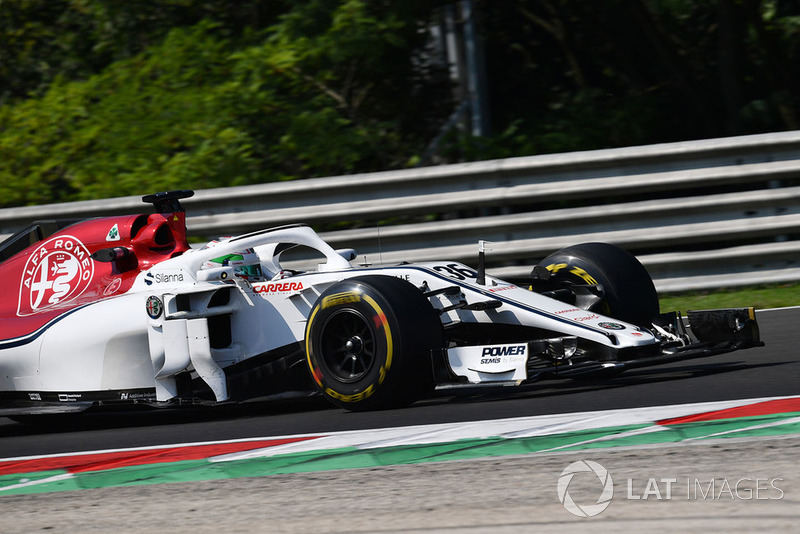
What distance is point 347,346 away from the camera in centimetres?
536

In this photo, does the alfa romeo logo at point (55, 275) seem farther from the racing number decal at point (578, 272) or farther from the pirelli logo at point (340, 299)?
the racing number decal at point (578, 272)

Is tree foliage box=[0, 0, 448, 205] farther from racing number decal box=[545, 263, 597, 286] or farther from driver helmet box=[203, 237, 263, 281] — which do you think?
racing number decal box=[545, 263, 597, 286]

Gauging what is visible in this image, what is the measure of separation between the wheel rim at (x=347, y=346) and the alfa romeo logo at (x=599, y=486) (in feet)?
5.22

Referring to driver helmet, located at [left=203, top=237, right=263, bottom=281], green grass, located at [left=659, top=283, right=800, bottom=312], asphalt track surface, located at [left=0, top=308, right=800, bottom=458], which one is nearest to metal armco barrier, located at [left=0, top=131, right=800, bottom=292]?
green grass, located at [left=659, top=283, right=800, bottom=312]

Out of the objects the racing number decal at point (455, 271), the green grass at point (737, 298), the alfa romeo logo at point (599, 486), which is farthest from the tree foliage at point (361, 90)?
the alfa romeo logo at point (599, 486)

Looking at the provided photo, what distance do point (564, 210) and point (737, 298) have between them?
4.62ft

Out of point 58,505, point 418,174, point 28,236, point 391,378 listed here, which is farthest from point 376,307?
point 418,174

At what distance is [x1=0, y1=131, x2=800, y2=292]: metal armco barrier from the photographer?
26.9ft

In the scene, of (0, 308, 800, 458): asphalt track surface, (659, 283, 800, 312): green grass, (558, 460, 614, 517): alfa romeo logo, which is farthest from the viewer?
(659, 283, 800, 312): green grass

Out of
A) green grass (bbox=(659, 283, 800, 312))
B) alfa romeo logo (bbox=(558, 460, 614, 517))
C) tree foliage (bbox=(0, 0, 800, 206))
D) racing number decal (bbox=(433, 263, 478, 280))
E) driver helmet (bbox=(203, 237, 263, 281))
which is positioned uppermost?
tree foliage (bbox=(0, 0, 800, 206))

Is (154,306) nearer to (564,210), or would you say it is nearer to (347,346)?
(347,346)

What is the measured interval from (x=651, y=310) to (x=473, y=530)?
3.24 metres

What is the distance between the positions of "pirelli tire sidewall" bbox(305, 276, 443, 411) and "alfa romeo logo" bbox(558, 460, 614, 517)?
54.1 inches

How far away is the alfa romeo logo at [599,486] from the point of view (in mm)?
3410
